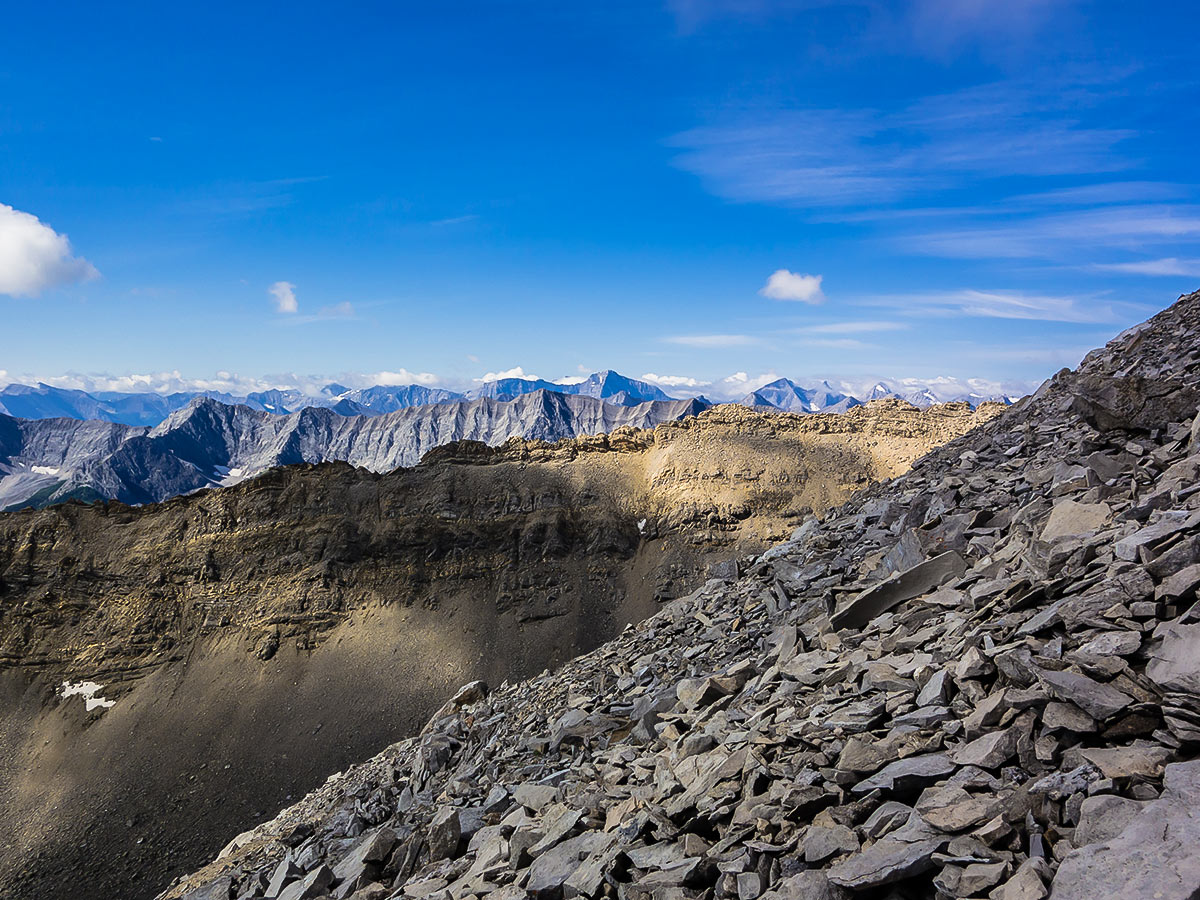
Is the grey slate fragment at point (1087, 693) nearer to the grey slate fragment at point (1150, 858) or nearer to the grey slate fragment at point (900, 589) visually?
the grey slate fragment at point (1150, 858)

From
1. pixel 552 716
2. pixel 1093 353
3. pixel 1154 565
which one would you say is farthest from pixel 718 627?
pixel 1093 353

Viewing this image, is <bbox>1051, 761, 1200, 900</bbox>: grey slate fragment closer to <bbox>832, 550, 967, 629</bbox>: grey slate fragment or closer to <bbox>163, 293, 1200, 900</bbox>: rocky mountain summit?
<bbox>163, 293, 1200, 900</bbox>: rocky mountain summit

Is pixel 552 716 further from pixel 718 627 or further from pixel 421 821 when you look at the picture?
pixel 718 627

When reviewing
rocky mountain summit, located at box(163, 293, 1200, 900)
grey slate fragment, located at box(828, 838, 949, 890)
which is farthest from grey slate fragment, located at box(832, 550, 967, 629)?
grey slate fragment, located at box(828, 838, 949, 890)

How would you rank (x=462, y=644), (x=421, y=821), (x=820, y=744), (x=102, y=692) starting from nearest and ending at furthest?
(x=820, y=744)
(x=421, y=821)
(x=102, y=692)
(x=462, y=644)

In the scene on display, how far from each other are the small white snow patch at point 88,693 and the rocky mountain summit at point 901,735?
43772 millimetres

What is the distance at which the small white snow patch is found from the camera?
51.8 meters

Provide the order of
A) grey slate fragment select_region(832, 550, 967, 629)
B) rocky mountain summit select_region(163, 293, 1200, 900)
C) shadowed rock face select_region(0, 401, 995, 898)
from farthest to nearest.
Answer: shadowed rock face select_region(0, 401, 995, 898), grey slate fragment select_region(832, 550, 967, 629), rocky mountain summit select_region(163, 293, 1200, 900)

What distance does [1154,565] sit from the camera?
24.8 ft

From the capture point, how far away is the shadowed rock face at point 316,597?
4438cm

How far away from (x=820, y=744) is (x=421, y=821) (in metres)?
11.8

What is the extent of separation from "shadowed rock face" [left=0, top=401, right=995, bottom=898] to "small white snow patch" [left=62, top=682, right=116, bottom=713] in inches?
23.0

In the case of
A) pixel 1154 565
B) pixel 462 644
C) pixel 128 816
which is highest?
pixel 1154 565

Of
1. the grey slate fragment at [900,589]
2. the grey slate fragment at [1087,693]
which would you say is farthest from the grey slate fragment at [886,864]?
the grey slate fragment at [900,589]
